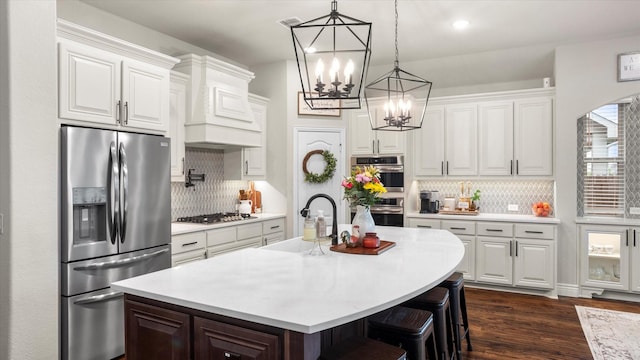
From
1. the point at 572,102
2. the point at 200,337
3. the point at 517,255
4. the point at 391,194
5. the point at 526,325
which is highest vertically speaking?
the point at 572,102

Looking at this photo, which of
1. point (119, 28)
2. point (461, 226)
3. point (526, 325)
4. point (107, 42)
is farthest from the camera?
point (461, 226)

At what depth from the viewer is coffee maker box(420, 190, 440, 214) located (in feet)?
17.4

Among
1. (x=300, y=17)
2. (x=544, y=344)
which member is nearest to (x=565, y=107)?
(x=544, y=344)

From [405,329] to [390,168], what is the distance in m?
3.45

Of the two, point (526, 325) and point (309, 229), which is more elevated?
point (309, 229)

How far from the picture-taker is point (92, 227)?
9.50ft

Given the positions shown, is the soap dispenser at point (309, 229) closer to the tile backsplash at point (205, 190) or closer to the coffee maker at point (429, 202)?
the tile backsplash at point (205, 190)

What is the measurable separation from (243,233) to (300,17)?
2.39 m

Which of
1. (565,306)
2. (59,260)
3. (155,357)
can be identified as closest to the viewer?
(155,357)

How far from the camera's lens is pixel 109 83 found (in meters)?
→ 3.06

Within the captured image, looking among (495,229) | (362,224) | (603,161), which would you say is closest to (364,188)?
(362,224)

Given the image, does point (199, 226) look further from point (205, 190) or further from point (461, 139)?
point (461, 139)

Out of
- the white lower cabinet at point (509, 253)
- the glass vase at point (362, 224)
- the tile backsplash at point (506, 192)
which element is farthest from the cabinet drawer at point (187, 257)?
the tile backsplash at point (506, 192)

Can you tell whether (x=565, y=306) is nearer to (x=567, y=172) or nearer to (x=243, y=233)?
(x=567, y=172)
